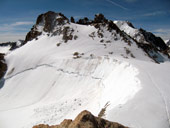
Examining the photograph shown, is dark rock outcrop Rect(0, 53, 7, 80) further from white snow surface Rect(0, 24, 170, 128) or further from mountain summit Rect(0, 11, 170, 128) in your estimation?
white snow surface Rect(0, 24, 170, 128)

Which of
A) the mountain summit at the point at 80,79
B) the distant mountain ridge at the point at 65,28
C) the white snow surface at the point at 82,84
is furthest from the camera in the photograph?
the distant mountain ridge at the point at 65,28

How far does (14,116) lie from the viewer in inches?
520

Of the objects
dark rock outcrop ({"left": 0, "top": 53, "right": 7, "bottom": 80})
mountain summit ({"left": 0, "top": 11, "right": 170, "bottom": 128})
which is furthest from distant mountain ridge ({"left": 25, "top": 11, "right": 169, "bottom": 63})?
dark rock outcrop ({"left": 0, "top": 53, "right": 7, "bottom": 80})

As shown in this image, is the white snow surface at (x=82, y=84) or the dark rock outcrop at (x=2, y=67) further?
the dark rock outcrop at (x=2, y=67)

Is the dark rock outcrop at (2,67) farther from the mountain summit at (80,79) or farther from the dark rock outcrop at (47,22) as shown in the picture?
the dark rock outcrop at (47,22)

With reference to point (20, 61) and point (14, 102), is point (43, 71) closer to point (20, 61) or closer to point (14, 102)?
point (14, 102)

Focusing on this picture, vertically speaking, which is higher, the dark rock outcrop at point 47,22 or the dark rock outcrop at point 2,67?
the dark rock outcrop at point 47,22

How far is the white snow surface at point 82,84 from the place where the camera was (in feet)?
18.0

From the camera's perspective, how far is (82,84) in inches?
611

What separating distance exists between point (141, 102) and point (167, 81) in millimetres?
3526

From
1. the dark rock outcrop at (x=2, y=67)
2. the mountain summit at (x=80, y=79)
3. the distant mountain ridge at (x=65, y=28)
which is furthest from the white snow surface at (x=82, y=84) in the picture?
the distant mountain ridge at (x=65, y=28)

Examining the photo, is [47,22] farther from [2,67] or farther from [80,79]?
[80,79]

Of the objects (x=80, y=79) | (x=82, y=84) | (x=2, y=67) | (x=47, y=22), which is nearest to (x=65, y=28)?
(x=47, y=22)

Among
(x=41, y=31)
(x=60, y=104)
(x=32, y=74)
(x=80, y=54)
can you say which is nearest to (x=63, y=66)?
(x=80, y=54)
